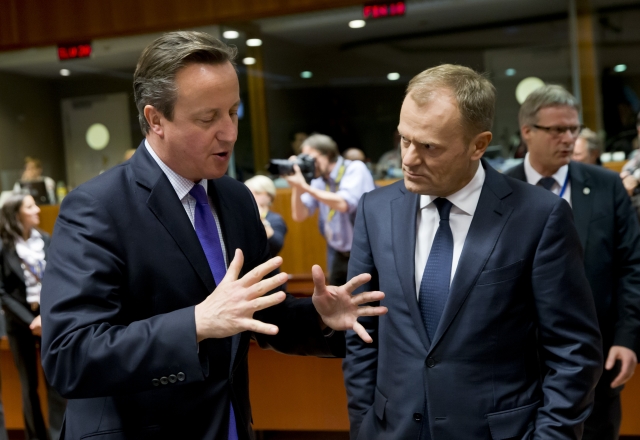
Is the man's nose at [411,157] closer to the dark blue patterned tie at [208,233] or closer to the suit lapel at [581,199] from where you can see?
the dark blue patterned tie at [208,233]

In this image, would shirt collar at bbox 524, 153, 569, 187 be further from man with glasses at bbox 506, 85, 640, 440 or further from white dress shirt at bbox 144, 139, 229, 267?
white dress shirt at bbox 144, 139, 229, 267

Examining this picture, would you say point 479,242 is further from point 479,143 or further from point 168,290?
point 168,290

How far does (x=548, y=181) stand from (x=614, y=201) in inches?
9.5

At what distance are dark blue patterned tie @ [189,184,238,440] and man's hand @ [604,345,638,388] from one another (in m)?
1.38

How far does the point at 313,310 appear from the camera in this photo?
1.60 metres

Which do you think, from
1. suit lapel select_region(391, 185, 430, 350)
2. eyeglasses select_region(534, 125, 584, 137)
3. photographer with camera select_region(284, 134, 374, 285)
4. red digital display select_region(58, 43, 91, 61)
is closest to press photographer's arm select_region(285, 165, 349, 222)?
photographer with camera select_region(284, 134, 374, 285)

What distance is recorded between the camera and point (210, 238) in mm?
1531

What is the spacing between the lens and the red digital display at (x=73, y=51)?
788 centimetres

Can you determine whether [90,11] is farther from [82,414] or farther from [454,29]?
[82,414]

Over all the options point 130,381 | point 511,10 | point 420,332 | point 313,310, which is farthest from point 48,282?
point 511,10

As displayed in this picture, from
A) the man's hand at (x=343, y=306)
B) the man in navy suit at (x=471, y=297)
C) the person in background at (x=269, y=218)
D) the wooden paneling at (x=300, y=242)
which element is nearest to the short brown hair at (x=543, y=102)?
the man in navy suit at (x=471, y=297)

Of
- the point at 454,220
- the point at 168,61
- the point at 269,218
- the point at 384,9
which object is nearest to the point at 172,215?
the point at 168,61

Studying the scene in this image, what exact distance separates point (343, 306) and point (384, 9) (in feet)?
19.3

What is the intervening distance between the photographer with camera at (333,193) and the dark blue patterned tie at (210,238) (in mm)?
2929
